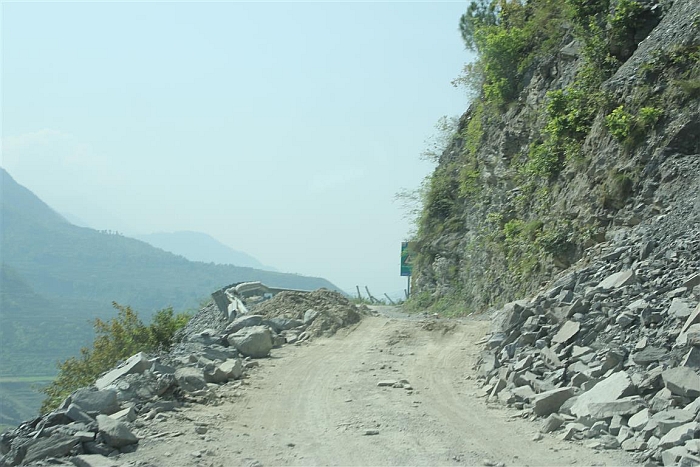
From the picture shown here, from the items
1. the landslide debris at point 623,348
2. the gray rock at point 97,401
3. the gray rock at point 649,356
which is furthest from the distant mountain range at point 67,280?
the gray rock at point 649,356

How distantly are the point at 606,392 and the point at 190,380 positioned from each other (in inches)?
236

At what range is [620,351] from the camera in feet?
31.2

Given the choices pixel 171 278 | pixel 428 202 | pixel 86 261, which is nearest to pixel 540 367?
pixel 428 202

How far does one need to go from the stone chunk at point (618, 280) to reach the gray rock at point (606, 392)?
261 cm

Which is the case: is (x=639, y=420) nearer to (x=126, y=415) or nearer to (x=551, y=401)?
(x=551, y=401)

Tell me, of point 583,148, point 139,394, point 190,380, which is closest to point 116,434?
point 139,394

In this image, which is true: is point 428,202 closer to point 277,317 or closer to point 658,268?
point 277,317

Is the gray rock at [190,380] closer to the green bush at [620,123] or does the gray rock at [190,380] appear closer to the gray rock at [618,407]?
the gray rock at [618,407]

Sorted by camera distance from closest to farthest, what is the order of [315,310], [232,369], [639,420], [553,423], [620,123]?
[639,420] → [553,423] → [232,369] → [620,123] → [315,310]

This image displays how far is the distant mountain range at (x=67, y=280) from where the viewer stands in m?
74.7

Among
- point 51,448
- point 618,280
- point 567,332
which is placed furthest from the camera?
point 618,280

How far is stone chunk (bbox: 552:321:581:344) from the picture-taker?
35.1 ft

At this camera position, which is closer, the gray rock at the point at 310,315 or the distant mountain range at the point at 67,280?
the gray rock at the point at 310,315

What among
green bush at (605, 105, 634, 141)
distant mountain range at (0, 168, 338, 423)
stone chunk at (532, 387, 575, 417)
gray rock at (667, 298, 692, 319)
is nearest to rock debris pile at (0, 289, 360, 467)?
stone chunk at (532, 387, 575, 417)
